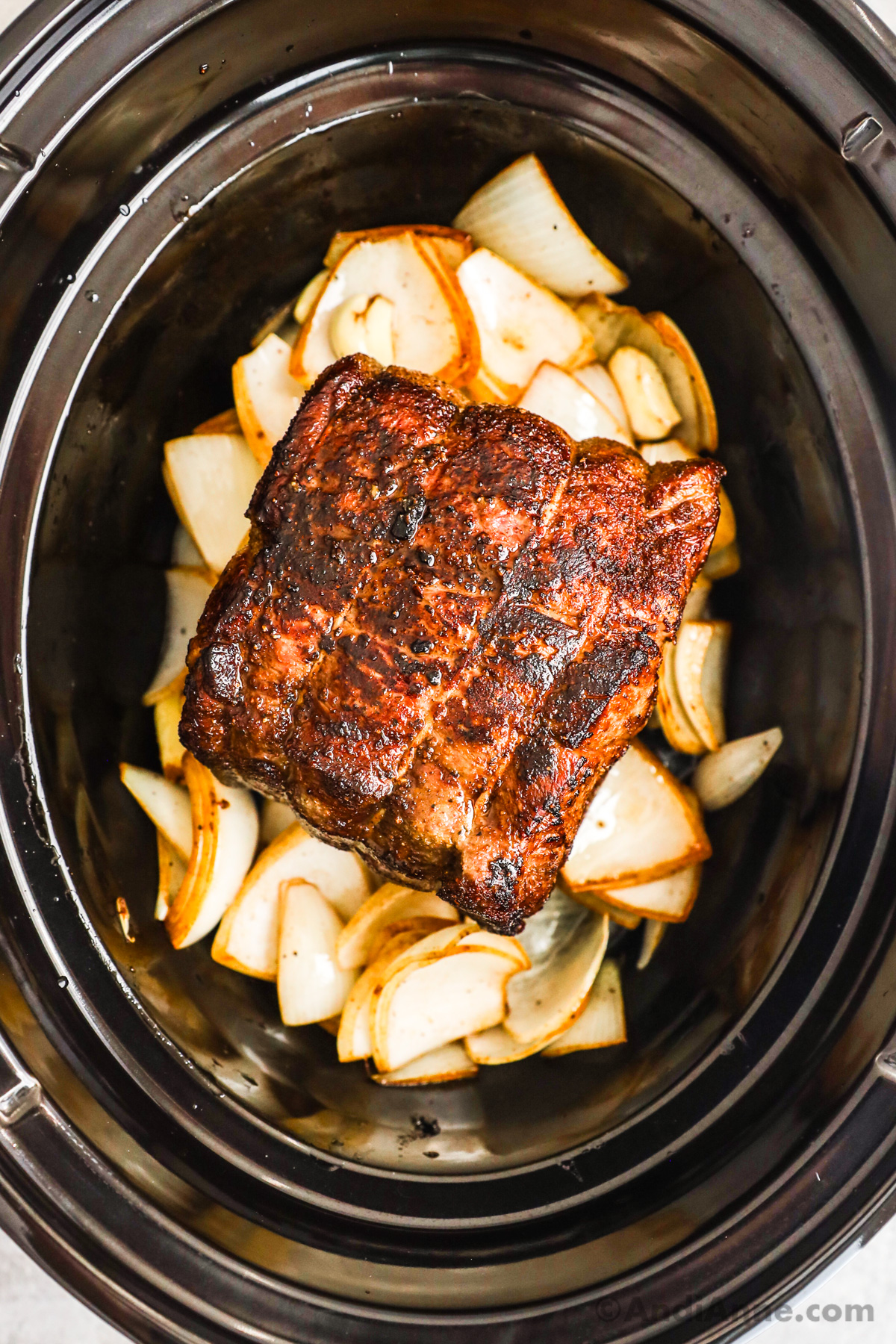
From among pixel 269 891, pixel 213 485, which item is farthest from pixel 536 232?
pixel 269 891

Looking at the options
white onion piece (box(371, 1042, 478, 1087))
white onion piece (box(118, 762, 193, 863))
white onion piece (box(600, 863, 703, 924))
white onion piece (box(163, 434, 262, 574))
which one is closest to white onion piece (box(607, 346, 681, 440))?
white onion piece (box(163, 434, 262, 574))

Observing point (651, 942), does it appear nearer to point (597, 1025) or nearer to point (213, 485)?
point (597, 1025)

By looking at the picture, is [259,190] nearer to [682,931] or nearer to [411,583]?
[411,583]

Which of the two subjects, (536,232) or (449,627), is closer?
(449,627)

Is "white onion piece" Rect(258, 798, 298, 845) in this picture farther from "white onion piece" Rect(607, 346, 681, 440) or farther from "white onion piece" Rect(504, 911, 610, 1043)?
"white onion piece" Rect(607, 346, 681, 440)

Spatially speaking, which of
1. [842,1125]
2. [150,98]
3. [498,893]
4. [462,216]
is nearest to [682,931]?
[842,1125]

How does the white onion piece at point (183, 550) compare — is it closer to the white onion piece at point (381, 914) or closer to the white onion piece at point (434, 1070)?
the white onion piece at point (381, 914)
